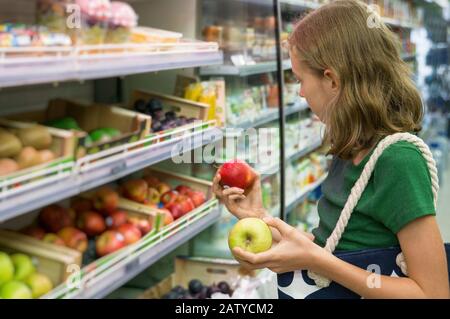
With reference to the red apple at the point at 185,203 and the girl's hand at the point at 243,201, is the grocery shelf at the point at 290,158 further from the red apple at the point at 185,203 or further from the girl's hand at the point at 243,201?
the girl's hand at the point at 243,201

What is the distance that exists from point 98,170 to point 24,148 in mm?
238

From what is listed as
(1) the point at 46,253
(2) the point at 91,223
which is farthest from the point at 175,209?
(1) the point at 46,253

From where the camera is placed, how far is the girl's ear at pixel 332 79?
116 centimetres

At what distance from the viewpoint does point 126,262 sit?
Result: 1962 millimetres

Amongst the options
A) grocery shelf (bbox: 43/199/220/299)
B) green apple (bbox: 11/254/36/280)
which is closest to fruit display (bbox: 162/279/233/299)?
grocery shelf (bbox: 43/199/220/299)

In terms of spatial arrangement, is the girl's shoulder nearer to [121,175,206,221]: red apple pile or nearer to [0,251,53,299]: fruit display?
[0,251,53,299]: fruit display

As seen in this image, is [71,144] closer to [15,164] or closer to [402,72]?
[15,164]

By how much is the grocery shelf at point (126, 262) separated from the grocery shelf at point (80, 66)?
0.61m

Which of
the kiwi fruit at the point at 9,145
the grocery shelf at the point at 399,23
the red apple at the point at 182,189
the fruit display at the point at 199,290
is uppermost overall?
the grocery shelf at the point at 399,23

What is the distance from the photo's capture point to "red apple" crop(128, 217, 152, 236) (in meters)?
2.14

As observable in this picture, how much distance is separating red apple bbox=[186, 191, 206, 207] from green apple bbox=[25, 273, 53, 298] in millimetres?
977

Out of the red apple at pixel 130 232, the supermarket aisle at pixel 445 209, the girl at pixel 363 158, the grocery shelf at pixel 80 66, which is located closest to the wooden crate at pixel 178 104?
the grocery shelf at pixel 80 66

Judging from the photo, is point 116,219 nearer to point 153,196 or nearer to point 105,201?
point 105,201

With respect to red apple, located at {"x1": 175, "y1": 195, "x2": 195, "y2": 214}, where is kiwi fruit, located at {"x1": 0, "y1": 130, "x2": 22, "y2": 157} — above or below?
above
